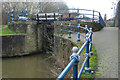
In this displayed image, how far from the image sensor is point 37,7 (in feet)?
73.0

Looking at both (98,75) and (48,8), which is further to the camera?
(48,8)

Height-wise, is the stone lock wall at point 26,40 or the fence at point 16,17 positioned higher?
the fence at point 16,17

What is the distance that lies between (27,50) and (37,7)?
31.0 feet

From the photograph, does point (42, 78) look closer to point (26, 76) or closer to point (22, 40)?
point (26, 76)

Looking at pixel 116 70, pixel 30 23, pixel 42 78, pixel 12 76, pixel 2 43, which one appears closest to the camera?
pixel 116 70

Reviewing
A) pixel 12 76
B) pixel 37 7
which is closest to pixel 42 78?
pixel 12 76

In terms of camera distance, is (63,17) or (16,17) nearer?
(63,17)

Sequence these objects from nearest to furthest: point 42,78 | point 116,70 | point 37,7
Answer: point 116,70
point 42,78
point 37,7

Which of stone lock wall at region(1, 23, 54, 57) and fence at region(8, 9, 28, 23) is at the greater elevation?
fence at region(8, 9, 28, 23)

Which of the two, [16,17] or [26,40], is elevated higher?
[16,17]

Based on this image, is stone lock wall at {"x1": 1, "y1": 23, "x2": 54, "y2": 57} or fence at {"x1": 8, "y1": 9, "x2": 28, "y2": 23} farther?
fence at {"x1": 8, "y1": 9, "x2": 28, "y2": 23}

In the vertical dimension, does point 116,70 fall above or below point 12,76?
above

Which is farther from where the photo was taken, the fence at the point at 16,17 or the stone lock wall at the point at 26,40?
the fence at the point at 16,17

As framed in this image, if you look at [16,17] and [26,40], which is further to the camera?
[16,17]
